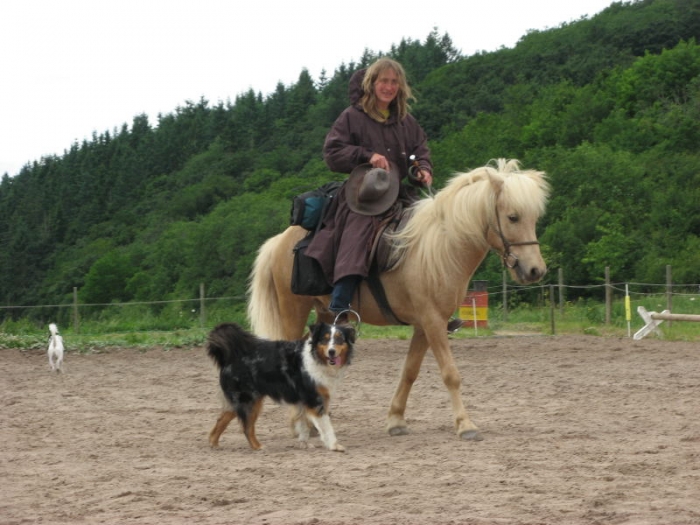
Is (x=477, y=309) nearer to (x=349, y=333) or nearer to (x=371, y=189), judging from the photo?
(x=371, y=189)

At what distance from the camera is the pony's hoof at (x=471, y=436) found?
739 cm

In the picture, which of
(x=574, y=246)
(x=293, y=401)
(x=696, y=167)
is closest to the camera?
(x=293, y=401)

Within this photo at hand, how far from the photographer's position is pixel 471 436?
7.42 metres

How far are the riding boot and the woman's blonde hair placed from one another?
1431 mm

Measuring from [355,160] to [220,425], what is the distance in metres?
2.37

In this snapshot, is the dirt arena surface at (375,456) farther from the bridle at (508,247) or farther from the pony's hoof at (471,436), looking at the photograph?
the bridle at (508,247)

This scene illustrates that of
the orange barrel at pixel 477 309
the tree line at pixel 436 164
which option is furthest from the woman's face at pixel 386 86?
the tree line at pixel 436 164

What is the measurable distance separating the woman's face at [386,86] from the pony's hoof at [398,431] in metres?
2.65

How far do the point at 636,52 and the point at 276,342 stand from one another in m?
97.7

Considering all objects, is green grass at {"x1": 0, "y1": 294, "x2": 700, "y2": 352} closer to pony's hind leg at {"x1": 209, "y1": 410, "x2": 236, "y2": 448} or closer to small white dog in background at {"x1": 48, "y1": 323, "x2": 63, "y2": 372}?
small white dog in background at {"x1": 48, "y1": 323, "x2": 63, "y2": 372}

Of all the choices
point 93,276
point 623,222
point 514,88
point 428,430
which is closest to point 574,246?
point 623,222

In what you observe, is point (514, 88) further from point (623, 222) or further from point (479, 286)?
point (479, 286)

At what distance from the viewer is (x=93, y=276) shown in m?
88.4

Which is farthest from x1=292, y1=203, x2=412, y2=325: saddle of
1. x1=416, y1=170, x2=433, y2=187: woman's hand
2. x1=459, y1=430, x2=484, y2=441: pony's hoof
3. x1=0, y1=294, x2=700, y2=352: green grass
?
x1=0, y1=294, x2=700, y2=352: green grass
